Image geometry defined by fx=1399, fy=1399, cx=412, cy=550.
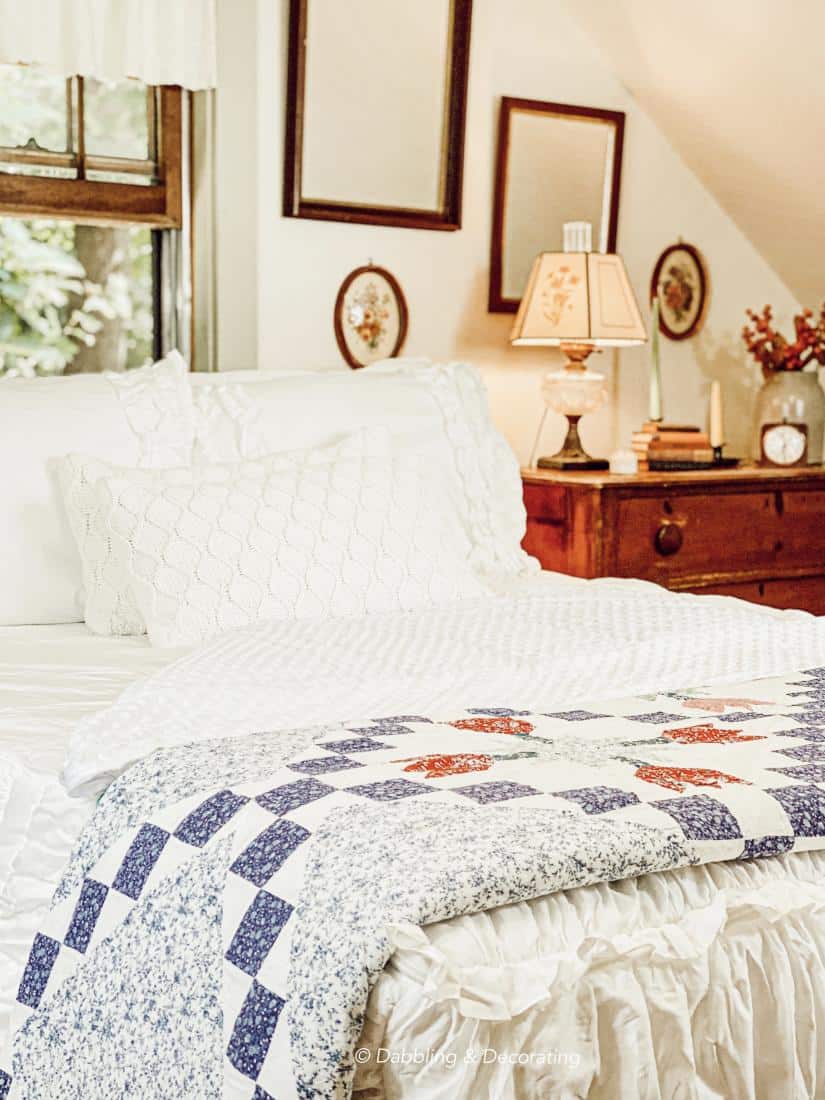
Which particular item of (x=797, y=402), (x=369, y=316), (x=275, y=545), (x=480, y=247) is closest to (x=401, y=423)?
(x=275, y=545)

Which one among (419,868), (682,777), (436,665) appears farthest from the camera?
(436,665)

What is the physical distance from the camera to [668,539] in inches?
126

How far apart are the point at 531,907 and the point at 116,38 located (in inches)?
90.9

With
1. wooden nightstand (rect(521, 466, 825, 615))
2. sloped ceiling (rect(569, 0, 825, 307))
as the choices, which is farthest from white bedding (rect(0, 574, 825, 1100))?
sloped ceiling (rect(569, 0, 825, 307))

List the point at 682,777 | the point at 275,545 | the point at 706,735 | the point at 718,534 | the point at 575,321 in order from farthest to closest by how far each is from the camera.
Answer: the point at 718,534 → the point at 575,321 → the point at 275,545 → the point at 706,735 → the point at 682,777

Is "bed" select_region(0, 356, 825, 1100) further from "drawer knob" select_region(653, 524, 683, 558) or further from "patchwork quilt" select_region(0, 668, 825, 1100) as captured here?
"drawer knob" select_region(653, 524, 683, 558)

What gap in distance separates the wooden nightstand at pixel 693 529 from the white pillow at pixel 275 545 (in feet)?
2.91

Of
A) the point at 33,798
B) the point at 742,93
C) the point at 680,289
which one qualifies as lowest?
the point at 33,798

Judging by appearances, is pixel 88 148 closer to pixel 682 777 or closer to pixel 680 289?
pixel 680 289

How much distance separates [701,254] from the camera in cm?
379

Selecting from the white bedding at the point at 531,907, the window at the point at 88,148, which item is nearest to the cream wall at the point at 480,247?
the window at the point at 88,148

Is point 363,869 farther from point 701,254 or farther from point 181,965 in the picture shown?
point 701,254

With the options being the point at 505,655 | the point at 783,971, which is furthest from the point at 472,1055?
the point at 505,655

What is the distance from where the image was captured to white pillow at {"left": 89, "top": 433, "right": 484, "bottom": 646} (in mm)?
2029
